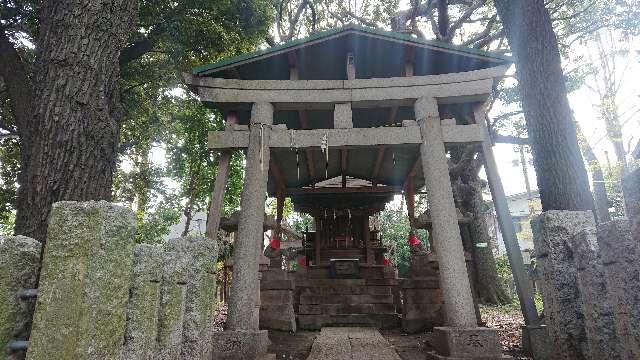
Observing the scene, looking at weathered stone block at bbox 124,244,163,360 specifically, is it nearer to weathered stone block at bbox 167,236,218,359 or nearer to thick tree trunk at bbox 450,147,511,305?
weathered stone block at bbox 167,236,218,359

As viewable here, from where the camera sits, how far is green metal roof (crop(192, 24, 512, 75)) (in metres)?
6.10

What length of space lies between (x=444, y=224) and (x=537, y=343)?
191 centimetres

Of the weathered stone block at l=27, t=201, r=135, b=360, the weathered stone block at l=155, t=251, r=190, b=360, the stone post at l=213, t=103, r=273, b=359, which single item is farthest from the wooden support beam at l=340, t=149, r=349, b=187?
the weathered stone block at l=27, t=201, r=135, b=360

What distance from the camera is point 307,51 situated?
6.56 meters

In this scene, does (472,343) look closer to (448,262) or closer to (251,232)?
(448,262)

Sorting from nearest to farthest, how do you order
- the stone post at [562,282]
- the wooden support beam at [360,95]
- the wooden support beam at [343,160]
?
1. the stone post at [562,282]
2. the wooden support beam at [360,95]
3. the wooden support beam at [343,160]

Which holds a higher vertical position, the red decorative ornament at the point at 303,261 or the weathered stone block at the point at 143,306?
the red decorative ornament at the point at 303,261

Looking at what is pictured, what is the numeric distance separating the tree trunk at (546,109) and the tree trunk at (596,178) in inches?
483

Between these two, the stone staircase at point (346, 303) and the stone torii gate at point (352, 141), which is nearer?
the stone torii gate at point (352, 141)

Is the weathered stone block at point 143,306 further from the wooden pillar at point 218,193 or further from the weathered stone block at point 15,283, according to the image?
the wooden pillar at point 218,193

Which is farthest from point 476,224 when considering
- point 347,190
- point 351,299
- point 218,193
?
point 218,193

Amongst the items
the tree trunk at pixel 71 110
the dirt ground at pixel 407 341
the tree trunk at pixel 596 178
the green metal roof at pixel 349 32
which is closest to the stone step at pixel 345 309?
the dirt ground at pixel 407 341

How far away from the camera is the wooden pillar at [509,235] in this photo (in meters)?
5.14

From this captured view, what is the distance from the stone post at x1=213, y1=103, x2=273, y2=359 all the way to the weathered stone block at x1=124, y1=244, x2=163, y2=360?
247cm
